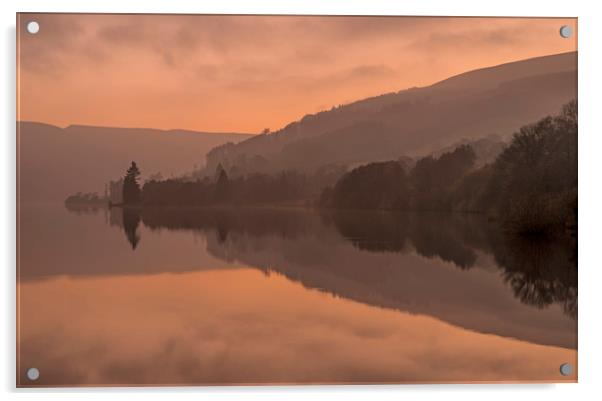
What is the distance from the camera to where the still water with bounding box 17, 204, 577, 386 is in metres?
3.02

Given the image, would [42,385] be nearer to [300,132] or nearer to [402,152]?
[300,132]

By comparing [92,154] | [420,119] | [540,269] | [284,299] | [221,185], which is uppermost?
[420,119]

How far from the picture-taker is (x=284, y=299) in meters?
3.07

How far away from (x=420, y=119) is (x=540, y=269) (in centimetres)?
90

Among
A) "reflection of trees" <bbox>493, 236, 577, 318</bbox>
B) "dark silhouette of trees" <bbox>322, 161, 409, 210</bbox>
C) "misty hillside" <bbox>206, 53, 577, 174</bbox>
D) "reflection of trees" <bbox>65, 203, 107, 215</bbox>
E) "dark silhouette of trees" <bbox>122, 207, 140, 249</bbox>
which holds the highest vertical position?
"misty hillside" <bbox>206, 53, 577, 174</bbox>

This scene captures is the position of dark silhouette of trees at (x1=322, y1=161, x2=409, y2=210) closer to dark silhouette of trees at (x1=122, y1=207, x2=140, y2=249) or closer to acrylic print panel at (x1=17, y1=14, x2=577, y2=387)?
acrylic print panel at (x1=17, y1=14, x2=577, y2=387)

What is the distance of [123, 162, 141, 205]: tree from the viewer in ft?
10.1

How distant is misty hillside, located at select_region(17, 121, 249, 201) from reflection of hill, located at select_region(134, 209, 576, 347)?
0.26 meters

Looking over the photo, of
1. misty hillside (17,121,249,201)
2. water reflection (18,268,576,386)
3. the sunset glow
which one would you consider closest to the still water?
water reflection (18,268,576,386)

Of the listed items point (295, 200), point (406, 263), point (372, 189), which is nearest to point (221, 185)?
point (295, 200)

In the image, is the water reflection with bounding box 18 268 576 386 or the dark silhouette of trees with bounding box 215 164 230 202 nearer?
the water reflection with bounding box 18 268 576 386

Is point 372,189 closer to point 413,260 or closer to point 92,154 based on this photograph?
point 413,260

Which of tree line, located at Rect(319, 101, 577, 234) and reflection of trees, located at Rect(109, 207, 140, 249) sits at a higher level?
tree line, located at Rect(319, 101, 577, 234)

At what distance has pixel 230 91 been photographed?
3107mm
